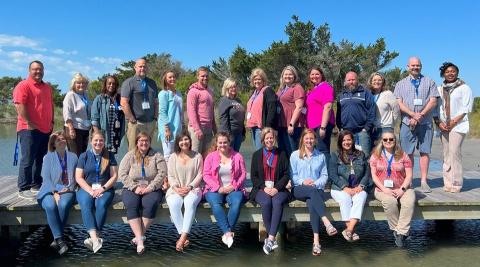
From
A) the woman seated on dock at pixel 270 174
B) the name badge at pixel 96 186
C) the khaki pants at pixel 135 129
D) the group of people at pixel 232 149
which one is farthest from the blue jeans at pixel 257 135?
the name badge at pixel 96 186

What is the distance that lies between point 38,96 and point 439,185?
6363mm

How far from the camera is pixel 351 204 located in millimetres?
5914

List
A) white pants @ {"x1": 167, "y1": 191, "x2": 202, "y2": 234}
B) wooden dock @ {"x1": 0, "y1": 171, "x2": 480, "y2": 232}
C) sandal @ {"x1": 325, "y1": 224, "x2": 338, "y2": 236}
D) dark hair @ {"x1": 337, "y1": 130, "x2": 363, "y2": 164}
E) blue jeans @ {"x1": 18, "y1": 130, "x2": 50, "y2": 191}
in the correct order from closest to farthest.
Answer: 1. sandal @ {"x1": 325, "y1": 224, "x2": 338, "y2": 236}
2. white pants @ {"x1": 167, "y1": 191, "x2": 202, "y2": 234}
3. wooden dock @ {"x1": 0, "y1": 171, "x2": 480, "y2": 232}
4. dark hair @ {"x1": 337, "y1": 130, "x2": 363, "y2": 164}
5. blue jeans @ {"x1": 18, "y1": 130, "x2": 50, "y2": 191}

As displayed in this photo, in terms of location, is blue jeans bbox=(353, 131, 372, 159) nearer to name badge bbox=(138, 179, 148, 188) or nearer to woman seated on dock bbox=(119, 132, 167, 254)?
woman seated on dock bbox=(119, 132, 167, 254)

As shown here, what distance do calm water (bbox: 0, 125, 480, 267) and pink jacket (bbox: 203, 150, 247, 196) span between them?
3.30 feet

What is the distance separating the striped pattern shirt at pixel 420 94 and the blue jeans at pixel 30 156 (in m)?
5.30

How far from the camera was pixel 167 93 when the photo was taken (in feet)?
22.0

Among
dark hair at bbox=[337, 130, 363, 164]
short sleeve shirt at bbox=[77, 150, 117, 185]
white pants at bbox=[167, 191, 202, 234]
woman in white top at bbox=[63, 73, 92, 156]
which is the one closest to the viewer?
white pants at bbox=[167, 191, 202, 234]

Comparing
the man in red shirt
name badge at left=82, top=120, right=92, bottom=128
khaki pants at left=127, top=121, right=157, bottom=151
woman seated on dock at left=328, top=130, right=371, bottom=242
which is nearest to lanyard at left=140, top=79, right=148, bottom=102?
khaki pants at left=127, top=121, right=157, bottom=151

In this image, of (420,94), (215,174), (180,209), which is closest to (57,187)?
(180,209)

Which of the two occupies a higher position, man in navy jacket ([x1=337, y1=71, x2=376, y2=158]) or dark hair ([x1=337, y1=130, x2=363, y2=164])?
man in navy jacket ([x1=337, y1=71, x2=376, y2=158])

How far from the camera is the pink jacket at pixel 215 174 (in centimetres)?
595

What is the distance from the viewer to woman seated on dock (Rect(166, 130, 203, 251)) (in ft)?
18.7

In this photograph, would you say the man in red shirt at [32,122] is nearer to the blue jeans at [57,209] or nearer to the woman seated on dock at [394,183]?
the blue jeans at [57,209]
